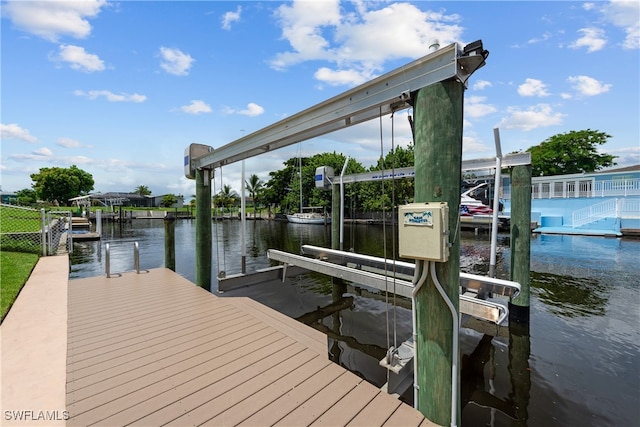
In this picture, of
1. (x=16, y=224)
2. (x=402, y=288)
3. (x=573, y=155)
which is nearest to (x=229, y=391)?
(x=402, y=288)

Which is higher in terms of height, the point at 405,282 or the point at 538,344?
the point at 405,282

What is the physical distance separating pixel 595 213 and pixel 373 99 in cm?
2469

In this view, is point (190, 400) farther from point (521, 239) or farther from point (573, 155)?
point (573, 155)

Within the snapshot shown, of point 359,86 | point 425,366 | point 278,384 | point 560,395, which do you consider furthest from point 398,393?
point 359,86

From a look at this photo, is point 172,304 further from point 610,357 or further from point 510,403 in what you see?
point 610,357

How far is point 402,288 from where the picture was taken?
404 centimetres

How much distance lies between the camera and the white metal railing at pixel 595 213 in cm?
1882

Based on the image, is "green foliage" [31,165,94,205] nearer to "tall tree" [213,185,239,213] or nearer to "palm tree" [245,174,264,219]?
"tall tree" [213,185,239,213]

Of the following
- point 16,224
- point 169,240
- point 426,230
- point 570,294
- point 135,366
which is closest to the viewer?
point 426,230

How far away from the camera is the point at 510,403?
304 cm

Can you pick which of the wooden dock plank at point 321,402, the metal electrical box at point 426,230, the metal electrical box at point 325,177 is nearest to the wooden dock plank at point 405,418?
the wooden dock plank at point 321,402

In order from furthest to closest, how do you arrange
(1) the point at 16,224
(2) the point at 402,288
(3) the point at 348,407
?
(1) the point at 16,224
(2) the point at 402,288
(3) the point at 348,407

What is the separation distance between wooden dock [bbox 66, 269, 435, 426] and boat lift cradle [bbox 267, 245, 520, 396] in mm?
253

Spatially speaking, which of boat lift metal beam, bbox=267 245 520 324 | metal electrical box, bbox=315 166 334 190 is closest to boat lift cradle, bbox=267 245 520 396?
boat lift metal beam, bbox=267 245 520 324
